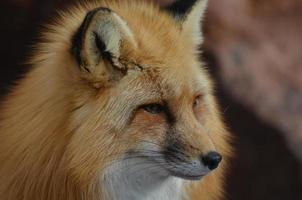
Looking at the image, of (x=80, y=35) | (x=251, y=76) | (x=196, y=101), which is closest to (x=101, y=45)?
(x=80, y=35)

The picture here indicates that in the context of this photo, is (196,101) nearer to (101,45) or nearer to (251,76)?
(101,45)

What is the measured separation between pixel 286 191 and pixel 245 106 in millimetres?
1060

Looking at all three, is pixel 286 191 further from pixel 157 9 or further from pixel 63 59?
pixel 63 59

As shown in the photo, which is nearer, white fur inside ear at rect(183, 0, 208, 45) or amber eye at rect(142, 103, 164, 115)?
amber eye at rect(142, 103, 164, 115)

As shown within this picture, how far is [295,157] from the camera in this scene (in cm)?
863

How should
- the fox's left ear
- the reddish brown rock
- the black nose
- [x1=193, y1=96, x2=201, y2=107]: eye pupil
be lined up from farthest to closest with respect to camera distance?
the reddish brown rock
the fox's left ear
[x1=193, y1=96, x2=201, y2=107]: eye pupil
the black nose

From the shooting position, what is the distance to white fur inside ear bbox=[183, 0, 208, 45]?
5.24 metres

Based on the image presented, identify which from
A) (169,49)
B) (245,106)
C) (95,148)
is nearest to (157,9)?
(169,49)

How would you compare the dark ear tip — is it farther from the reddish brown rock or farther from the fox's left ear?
the reddish brown rock

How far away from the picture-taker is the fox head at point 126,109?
462cm

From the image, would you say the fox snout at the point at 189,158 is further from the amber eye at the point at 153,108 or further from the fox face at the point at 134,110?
the amber eye at the point at 153,108

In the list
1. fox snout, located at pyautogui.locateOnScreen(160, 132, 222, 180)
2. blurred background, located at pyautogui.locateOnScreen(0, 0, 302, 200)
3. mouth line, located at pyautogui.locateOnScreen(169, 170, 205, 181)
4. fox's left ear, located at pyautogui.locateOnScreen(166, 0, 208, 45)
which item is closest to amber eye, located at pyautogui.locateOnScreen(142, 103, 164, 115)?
fox snout, located at pyautogui.locateOnScreen(160, 132, 222, 180)

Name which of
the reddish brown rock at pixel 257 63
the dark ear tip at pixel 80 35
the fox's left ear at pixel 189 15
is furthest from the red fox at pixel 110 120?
the reddish brown rock at pixel 257 63

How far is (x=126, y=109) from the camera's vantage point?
4660mm
